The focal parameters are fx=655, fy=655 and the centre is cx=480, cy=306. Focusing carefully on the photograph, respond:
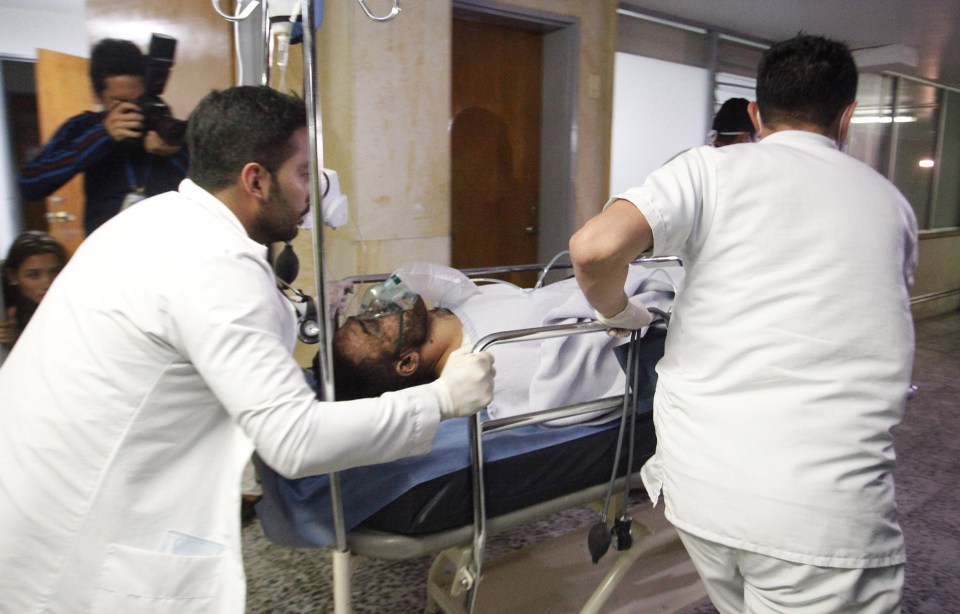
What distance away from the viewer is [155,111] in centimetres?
235

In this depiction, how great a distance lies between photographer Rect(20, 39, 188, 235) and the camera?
7.16 feet

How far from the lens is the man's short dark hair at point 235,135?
3.53 ft

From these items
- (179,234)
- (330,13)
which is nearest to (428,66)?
(330,13)

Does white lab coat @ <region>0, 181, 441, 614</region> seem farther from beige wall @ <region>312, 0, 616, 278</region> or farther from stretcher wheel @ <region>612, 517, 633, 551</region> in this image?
beige wall @ <region>312, 0, 616, 278</region>

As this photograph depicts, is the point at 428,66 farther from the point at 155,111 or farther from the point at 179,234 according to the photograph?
the point at 179,234

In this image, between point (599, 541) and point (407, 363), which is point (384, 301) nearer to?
point (407, 363)

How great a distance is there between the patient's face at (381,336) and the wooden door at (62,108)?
4.14 feet

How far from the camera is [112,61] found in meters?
2.25

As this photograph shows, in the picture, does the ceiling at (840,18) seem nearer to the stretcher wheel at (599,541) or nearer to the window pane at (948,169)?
the window pane at (948,169)

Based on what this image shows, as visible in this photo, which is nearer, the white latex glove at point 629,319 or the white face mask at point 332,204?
the white latex glove at point 629,319

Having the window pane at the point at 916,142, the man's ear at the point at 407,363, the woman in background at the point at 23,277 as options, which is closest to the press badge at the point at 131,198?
the woman in background at the point at 23,277

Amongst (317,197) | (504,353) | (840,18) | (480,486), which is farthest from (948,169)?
(317,197)

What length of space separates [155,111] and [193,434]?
1740 mm

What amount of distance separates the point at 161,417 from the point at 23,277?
1572 millimetres
